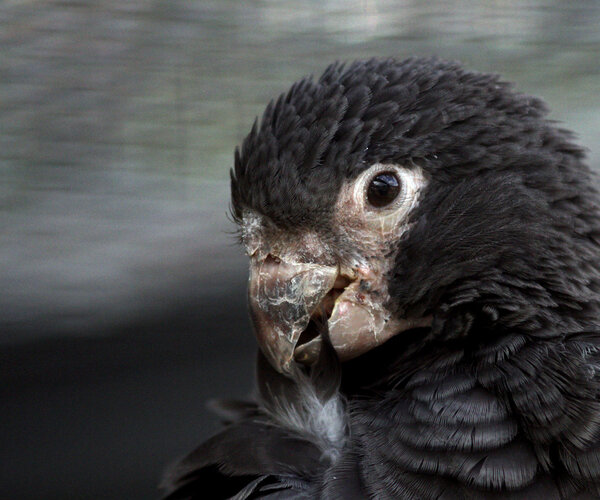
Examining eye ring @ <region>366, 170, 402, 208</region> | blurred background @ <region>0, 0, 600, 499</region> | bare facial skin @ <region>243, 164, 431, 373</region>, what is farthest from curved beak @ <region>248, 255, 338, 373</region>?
blurred background @ <region>0, 0, 600, 499</region>

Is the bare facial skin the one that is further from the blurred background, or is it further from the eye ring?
the blurred background

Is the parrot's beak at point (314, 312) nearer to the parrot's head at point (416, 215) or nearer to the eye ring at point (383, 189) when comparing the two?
the parrot's head at point (416, 215)

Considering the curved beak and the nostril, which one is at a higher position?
the nostril

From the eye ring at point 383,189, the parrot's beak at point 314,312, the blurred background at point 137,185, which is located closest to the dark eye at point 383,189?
the eye ring at point 383,189

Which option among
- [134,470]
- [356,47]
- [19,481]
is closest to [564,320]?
[356,47]

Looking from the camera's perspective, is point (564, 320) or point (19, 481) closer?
point (564, 320)

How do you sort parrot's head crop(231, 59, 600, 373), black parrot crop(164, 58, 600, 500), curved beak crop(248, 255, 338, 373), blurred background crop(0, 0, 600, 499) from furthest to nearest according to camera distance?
blurred background crop(0, 0, 600, 499)
curved beak crop(248, 255, 338, 373)
parrot's head crop(231, 59, 600, 373)
black parrot crop(164, 58, 600, 500)

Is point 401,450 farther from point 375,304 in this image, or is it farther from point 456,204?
point 456,204
